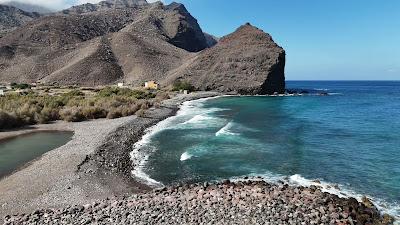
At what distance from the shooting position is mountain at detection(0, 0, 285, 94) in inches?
4631

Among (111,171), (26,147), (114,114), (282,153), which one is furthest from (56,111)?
(282,153)

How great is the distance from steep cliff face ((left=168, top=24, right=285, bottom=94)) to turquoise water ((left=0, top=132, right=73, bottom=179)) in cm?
7942

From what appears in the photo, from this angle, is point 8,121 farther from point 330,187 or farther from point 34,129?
point 330,187

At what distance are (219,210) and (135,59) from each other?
13013cm

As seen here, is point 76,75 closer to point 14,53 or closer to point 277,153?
point 14,53

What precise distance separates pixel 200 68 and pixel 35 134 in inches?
3442

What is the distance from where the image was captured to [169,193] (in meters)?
19.5

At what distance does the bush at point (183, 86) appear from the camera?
4249 inches

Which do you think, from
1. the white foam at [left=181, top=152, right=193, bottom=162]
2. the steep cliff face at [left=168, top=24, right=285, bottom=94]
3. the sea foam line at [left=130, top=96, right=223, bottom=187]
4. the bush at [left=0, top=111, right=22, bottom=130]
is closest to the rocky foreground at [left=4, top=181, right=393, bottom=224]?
the sea foam line at [left=130, top=96, right=223, bottom=187]

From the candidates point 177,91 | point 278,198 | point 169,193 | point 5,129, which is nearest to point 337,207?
point 278,198

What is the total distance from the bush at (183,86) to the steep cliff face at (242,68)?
3.77 metres

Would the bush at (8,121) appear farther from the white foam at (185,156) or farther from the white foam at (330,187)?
the white foam at (330,187)

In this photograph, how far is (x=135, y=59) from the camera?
467 feet

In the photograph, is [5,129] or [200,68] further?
[200,68]
